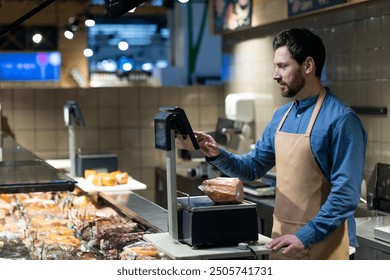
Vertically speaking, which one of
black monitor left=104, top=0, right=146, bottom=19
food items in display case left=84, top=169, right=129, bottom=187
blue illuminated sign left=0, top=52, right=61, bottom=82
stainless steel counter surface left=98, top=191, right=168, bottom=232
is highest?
blue illuminated sign left=0, top=52, right=61, bottom=82

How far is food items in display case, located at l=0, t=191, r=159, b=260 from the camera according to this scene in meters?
3.06

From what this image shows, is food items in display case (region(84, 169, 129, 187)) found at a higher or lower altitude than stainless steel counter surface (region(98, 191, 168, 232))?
higher

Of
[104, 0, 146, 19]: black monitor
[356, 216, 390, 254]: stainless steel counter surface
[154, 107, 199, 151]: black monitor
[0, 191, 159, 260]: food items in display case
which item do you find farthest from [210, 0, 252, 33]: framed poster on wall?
[154, 107, 199, 151]: black monitor

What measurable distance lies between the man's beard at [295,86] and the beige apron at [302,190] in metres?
0.09

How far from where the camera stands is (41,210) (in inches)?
173

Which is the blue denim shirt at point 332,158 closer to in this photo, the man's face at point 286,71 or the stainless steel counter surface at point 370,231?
the man's face at point 286,71

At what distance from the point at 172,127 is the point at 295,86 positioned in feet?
1.95

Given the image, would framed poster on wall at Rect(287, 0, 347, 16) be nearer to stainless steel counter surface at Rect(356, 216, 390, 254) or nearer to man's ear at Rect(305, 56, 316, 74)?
stainless steel counter surface at Rect(356, 216, 390, 254)

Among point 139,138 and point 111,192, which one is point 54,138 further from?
point 111,192

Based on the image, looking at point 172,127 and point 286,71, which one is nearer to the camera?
point 172,127

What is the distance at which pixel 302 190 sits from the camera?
281cm

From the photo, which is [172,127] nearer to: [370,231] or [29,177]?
[29,177]

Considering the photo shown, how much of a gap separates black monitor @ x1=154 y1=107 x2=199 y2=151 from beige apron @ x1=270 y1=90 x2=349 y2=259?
525 millimetres

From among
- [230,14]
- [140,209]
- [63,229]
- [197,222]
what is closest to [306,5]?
[230,14]
